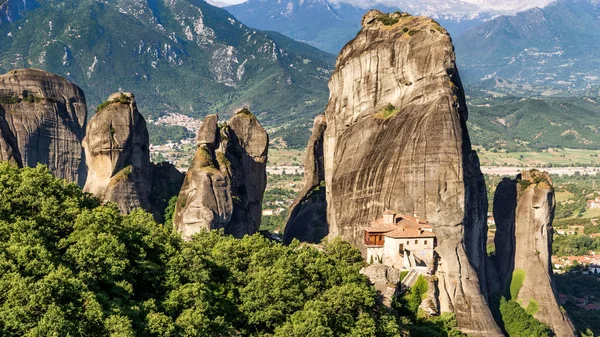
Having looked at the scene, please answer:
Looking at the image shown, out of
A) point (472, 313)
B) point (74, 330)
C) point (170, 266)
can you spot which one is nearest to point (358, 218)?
point (472, 313)

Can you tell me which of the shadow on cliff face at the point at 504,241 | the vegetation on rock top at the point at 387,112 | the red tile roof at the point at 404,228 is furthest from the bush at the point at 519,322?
the vegetation on rock top at the point at 387,112

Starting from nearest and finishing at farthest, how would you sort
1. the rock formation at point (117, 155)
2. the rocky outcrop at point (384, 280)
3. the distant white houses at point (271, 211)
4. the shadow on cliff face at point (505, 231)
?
the rocky outcrop at point (384, 280) → the rock formation at point (117, 155) → the shadow on cliff face at point (505, 231) → the distant white houses at point (271, 211)

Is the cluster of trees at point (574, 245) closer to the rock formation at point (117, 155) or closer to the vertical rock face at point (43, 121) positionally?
the rock formation at point (117, 155)

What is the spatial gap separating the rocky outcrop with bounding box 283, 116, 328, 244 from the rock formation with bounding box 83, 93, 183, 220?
55.9ft

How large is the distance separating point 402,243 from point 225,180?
19520 mm

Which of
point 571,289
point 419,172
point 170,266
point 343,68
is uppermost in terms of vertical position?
point 343,68

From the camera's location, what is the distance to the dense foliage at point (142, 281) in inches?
1419

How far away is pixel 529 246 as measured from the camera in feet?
249

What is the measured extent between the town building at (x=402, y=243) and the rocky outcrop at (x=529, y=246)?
1548 centimetres

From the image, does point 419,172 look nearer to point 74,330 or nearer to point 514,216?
point 514,216

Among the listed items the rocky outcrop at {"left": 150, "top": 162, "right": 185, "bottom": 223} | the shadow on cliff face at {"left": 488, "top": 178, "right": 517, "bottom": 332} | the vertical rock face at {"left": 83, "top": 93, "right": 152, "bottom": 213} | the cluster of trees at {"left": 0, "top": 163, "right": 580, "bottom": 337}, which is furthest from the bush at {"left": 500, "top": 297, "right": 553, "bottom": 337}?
the vertical rock face at {"left": 83, "top": 93, "right": 152, "bottom": 213}

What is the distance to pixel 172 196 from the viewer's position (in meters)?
83.6

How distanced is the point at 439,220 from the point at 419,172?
3874 mm

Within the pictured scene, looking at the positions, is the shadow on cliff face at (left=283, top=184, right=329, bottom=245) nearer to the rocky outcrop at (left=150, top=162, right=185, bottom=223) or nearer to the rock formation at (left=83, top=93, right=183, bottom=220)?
the rocky outcrop at (left=150, top=162, right=185, bottom=223)
